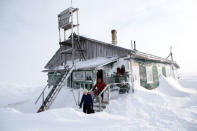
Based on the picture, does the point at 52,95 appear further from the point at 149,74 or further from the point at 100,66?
the point at 149,74

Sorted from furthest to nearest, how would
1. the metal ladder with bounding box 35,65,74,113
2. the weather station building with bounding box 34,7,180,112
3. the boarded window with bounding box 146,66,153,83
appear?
the boarded window with bounding box 146,66,153,83
the weather station building with bounding box 34,7,180,112
the metal ladder with bounding box 35,65,74,113

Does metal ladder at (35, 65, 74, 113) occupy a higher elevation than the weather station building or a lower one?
lower

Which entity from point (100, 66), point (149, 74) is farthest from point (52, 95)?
point (149, 74)

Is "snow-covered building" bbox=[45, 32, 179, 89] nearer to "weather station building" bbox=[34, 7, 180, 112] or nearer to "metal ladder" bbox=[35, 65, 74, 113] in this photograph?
"weather station building" bbox=[34, 7, 180, 112]

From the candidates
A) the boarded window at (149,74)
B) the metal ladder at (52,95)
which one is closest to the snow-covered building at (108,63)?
the boarded window at (149,74)

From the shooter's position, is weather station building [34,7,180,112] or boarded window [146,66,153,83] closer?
weather station building [34,7,180,112]

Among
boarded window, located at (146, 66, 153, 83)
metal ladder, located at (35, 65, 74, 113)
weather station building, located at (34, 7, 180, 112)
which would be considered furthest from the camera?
boarded window, located at (146, 66, 153, 83)

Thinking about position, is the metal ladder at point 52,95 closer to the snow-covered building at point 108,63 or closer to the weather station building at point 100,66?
the weather station building at point 100,66

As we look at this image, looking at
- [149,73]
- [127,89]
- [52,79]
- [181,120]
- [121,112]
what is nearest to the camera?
[181,120]

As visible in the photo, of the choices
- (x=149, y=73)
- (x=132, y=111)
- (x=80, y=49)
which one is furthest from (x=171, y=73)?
(x=132, y=111)

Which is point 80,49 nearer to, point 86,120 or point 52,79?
point 52,79

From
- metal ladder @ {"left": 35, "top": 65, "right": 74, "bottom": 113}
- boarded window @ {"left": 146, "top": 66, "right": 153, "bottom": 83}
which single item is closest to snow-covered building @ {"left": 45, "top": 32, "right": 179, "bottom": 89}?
boarded window @ {"left": 146, "top": 66, "right": 153, "bottom": 83}

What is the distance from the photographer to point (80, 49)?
49.8ft

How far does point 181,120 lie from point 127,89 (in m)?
A: 5.75
